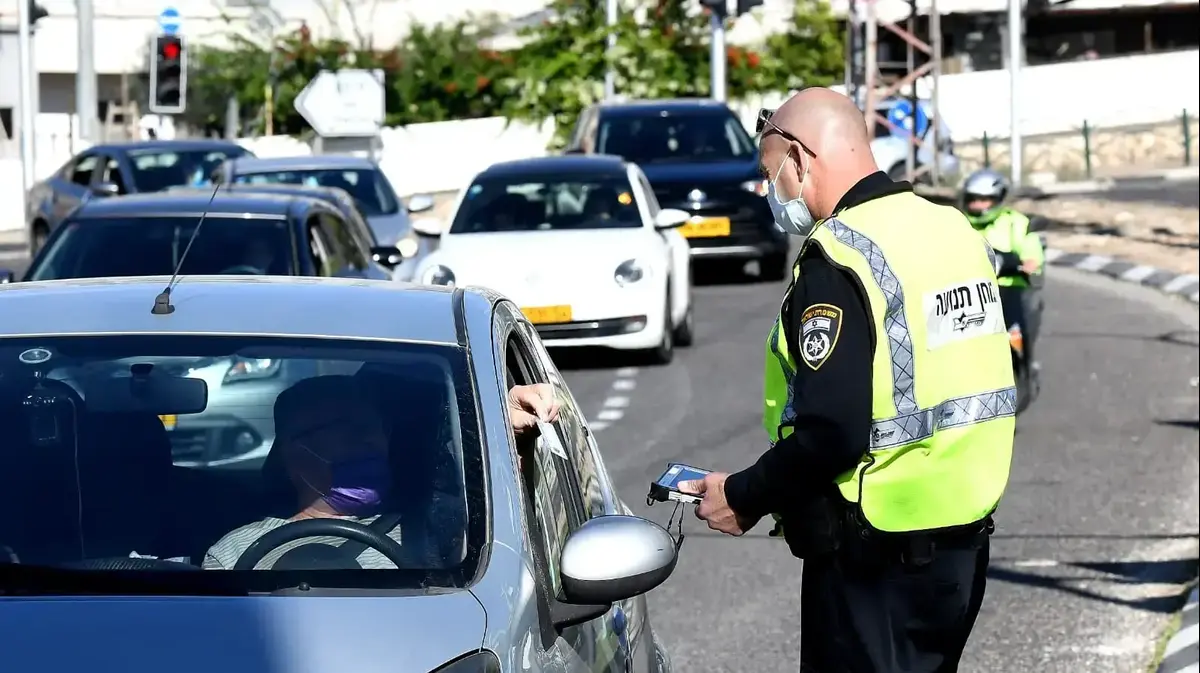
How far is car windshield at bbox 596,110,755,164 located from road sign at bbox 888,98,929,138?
10374 mm

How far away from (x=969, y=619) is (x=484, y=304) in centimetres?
119

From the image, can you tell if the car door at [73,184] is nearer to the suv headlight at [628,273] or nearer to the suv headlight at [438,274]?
the suv headlight at [438,274]

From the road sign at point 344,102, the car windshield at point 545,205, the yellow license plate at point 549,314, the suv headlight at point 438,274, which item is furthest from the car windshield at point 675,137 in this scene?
the road sign at point 344,102

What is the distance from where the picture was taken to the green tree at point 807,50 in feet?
145

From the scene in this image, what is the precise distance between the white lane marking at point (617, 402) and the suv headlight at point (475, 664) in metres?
9.10

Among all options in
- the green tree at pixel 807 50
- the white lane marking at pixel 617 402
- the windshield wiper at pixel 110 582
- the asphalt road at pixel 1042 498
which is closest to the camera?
the windshield wiper at pixel 110 582

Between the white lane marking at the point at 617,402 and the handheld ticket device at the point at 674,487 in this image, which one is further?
the white lane marking at the point at 617,402

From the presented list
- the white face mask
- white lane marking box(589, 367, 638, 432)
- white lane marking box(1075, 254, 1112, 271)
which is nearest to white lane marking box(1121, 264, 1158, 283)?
white lane marking box(1075, 254, 1112, 271)

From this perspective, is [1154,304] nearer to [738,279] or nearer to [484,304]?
[738,279]

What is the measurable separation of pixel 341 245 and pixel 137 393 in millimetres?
8580

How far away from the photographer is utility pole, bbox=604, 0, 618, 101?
41344 millimetres

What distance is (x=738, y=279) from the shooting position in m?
22.8

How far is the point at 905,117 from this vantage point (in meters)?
34.0

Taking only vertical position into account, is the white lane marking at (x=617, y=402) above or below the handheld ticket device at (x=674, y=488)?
below
